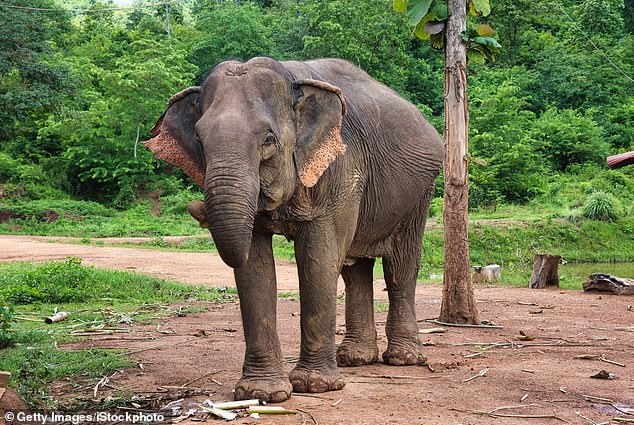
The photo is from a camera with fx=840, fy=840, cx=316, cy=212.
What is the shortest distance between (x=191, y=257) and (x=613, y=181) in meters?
18.7

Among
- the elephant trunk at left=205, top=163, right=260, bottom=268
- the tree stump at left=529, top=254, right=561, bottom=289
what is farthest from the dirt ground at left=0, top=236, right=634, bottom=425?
the tree stump at left=529, top=254, right=561, bottom=289

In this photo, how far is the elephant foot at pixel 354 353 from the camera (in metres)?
7.57

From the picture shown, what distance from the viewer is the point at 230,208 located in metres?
4.99

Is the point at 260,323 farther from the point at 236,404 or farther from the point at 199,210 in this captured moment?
the point at 199,210

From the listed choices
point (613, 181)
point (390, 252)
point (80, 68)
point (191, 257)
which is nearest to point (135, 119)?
point (80, 68)

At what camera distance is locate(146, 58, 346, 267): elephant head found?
505cm

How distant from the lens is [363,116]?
691 centimetres

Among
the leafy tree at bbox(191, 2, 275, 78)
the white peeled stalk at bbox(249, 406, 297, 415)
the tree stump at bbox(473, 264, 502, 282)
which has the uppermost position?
the leafy tree at bbox(191, 2, 275, 78)

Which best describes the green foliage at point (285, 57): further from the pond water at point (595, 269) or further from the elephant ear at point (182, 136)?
the elephant ear at point (182, 136)

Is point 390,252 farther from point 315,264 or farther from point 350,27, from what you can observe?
point 350,27

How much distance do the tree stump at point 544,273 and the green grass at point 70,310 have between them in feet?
18.6

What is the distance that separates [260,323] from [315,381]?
1.97 feet

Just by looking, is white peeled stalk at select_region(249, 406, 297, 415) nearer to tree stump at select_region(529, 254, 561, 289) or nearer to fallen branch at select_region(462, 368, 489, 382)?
fallen branch at select_region(462, 368, 489, 382)

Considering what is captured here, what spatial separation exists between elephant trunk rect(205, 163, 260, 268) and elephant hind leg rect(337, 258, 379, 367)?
2708mm
